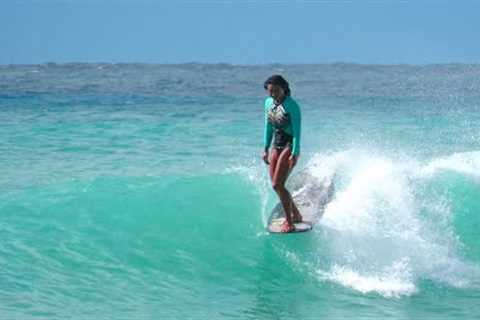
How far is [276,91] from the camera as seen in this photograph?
7.93m

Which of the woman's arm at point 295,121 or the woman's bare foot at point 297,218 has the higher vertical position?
the woman's arm at point 295,121

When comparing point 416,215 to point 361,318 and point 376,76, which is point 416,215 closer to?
point 361,318

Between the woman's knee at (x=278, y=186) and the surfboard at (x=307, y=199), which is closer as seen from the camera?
the woman's knee at (x=278, y=186)

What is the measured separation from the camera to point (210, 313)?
6.73 m

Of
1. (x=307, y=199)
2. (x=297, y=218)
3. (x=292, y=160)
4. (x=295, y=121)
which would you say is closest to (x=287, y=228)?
(x=297, y=218)

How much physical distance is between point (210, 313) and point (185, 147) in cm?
933

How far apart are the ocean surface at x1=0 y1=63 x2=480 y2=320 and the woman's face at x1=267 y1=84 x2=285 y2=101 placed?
177cm

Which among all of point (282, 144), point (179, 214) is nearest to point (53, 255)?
point (179, 214)

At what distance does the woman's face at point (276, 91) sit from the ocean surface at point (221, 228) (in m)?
1.77

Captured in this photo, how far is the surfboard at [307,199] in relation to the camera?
8.74m

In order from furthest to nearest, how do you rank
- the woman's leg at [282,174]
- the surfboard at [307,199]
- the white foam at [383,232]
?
1. the surfboard at [307,199]
2. the woman's leg at [282,174]
3. the white foam at [383,232]

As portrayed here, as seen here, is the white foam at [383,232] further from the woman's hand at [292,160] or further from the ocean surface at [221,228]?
the woman's hand at [292,160]

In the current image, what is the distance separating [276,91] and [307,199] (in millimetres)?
1959

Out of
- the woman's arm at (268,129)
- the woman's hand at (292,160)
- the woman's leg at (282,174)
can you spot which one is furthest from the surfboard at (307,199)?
the woman's arm at (268,129)
